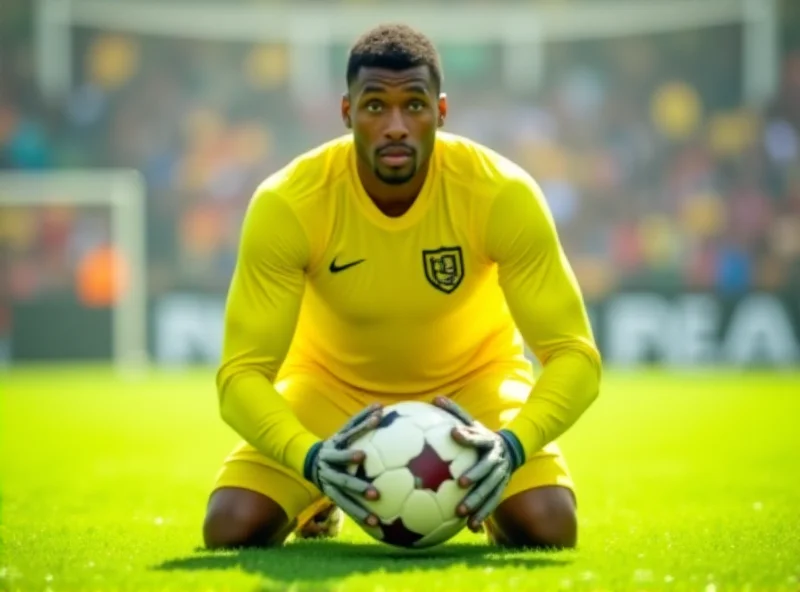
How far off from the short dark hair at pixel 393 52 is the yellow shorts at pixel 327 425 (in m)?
1.52

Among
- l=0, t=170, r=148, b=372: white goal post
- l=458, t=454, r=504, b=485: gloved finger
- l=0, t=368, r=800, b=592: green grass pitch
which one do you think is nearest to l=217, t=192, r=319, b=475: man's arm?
l=0, t=368, r=800, b=592: green grass pitch

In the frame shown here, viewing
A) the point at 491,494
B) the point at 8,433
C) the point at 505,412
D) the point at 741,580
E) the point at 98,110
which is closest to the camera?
the point at 741,580

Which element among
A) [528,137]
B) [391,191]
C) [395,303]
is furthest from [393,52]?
[528,137]

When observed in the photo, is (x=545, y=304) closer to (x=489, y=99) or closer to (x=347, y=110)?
(x=347, y=110)

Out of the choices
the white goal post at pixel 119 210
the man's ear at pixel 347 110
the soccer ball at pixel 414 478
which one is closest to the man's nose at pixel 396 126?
the man's ear at pixel 347 110

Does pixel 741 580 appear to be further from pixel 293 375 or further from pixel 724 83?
pixel 724 83

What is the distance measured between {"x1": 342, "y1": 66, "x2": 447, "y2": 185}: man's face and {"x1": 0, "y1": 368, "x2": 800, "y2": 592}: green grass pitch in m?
1.58

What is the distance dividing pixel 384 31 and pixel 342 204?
0.78m

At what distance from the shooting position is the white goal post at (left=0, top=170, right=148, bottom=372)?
2388 cm

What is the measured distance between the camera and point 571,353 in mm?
6285

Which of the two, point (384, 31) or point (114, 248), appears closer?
point (384, 31)

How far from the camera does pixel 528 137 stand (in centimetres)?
2800

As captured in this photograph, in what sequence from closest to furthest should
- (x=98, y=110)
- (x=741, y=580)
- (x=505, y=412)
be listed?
(x=741, y=580) → (x=505, y=412) → (x=98, y=110)

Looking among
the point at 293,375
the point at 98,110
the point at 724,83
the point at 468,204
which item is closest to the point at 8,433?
the point at 293,375
